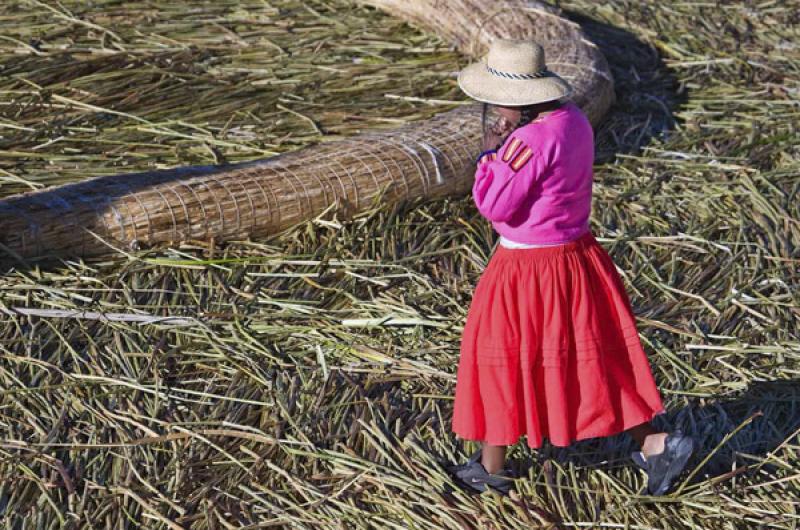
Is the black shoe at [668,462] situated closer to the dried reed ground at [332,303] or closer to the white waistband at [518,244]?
the dried reed ground at [332,303]

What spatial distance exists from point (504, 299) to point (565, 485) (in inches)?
22.8

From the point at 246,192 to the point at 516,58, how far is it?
4.98ft

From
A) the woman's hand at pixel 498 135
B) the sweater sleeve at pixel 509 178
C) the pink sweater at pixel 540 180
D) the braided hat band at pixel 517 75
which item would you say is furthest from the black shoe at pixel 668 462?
the braided hat band at pixel 517 75

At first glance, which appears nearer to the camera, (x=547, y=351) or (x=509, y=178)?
(x=509, y=178)

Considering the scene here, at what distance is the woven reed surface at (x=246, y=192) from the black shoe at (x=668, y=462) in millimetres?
1613

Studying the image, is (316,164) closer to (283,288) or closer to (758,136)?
(283,288)

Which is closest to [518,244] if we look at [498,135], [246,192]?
[498,135]

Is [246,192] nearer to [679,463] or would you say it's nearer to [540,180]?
[540,180]

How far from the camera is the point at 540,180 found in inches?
115

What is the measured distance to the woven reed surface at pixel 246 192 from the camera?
3977 mm

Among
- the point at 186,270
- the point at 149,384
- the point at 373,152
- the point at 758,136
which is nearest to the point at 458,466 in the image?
the point at 149,384

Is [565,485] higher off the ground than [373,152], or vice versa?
[373,152]

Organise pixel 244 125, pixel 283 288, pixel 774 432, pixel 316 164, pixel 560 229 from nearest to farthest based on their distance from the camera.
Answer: pixel 560 229 < pixel 774 432 < pixel 283 288 < pixel 316 164 < pixel 244 125

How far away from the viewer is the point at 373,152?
451cm
